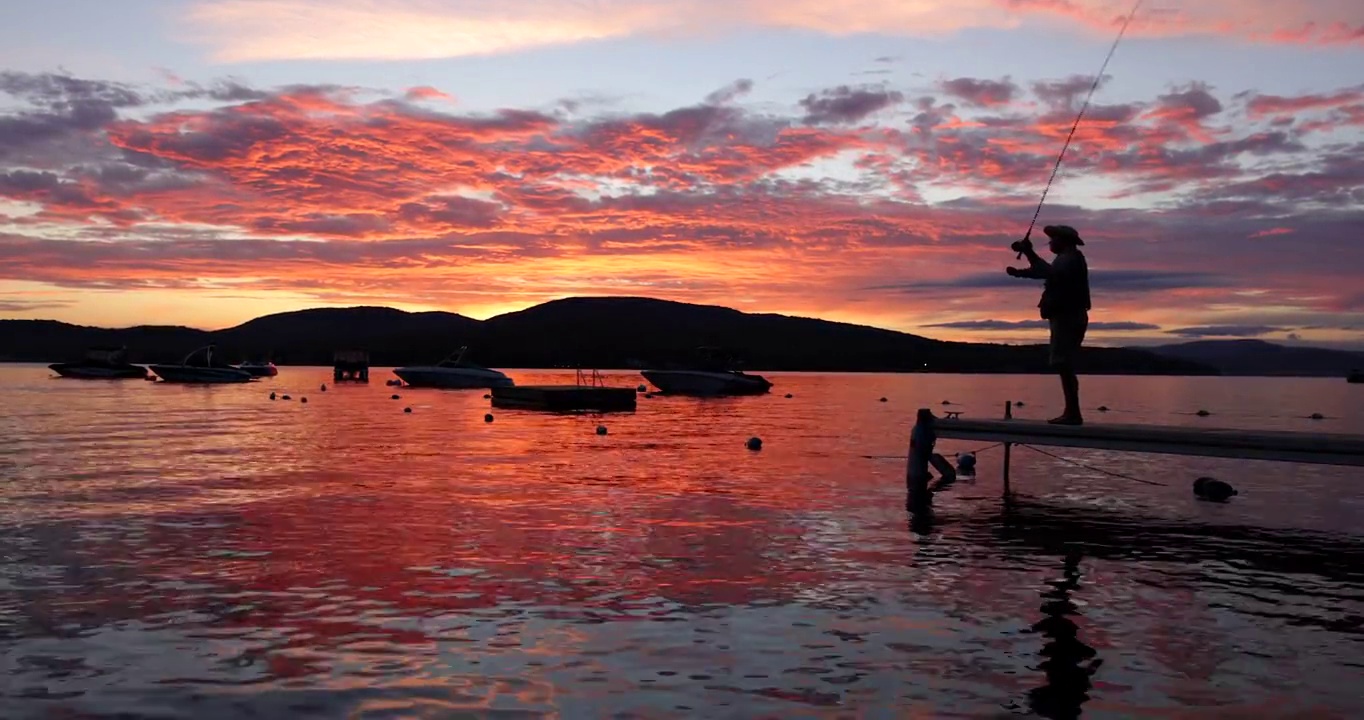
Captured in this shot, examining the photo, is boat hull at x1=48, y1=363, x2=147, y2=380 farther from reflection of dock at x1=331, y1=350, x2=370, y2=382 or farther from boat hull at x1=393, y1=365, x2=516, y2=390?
boat hull at x1=393, y1=365, x2=516, y2=390

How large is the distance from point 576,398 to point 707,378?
29.4 m

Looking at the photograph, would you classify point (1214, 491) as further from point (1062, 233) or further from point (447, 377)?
point (447, 377)

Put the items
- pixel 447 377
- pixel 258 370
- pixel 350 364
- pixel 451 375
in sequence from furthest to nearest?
pixel 350 364 < pixel 258 370 < pixel 447 377 < pixel 451 375

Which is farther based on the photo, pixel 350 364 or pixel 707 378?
pixel 350 364

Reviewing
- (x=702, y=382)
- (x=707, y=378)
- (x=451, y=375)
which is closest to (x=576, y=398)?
(x=707, y=378)

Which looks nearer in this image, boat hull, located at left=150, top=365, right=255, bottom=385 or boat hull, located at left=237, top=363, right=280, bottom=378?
boat hull, located at left=150, top=365, right=255, bottom=385

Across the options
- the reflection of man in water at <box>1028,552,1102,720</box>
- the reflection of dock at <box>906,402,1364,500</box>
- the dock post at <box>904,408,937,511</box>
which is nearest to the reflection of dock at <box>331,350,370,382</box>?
the dock post at <box>904,408,937,511</box>

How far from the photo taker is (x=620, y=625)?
12516 mm

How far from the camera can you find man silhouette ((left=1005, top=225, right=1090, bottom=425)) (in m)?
21.1

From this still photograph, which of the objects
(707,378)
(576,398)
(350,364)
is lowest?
(576,398)

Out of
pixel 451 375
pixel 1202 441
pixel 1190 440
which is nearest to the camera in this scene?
pixel 1202 441

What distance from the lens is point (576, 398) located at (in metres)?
74.8

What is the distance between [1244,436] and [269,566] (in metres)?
17.9

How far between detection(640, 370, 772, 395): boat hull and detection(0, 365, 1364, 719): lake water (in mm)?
70762
